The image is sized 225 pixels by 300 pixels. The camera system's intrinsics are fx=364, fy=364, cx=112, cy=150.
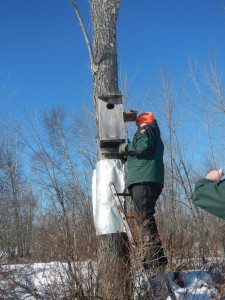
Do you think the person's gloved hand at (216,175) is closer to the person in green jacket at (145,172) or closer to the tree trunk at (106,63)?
the tree trunk at (106,63)

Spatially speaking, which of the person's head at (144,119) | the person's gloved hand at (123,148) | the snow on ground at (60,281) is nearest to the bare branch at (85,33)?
the person's head at (144,119)

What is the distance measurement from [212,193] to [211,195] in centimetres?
1

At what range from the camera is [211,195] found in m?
1.88

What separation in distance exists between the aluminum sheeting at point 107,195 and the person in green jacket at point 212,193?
1966 millimetres

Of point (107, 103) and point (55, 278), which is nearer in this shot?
point (55, 278)

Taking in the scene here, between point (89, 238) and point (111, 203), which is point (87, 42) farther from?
point (89, 238)

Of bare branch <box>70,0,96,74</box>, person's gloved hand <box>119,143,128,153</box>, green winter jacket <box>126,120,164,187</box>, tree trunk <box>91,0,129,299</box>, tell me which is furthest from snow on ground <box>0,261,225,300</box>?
bare branch <box>70,0,96,74</box>

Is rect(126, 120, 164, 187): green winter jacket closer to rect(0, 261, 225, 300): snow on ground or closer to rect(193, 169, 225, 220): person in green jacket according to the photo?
rect(0, 261, 225, 300): snow on ground

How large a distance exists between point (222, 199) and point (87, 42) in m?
3.34

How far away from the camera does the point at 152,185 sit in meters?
3.86

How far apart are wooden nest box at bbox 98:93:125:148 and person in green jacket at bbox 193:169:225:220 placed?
90.4 inches

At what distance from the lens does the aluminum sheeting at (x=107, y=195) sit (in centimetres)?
380

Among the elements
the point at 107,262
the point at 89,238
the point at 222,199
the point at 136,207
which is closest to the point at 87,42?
the point at 136,207

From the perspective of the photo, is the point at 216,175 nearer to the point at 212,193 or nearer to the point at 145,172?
the point at 212,193
